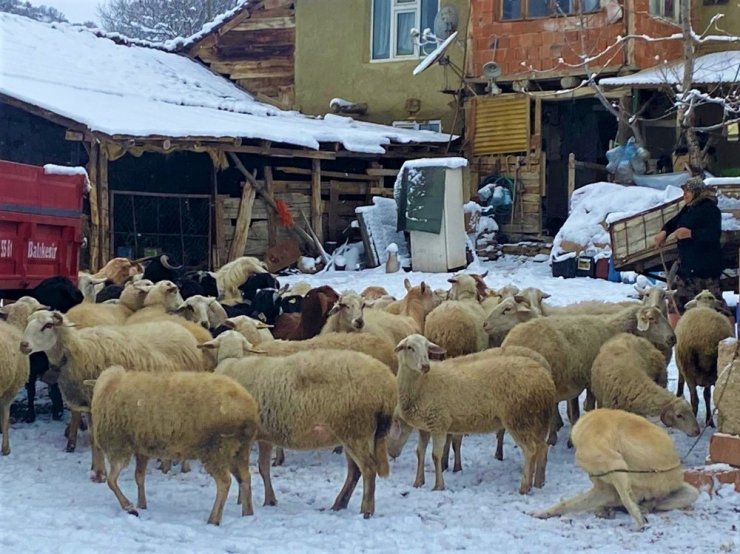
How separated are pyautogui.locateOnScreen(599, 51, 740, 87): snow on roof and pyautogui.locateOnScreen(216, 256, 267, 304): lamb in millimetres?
9904

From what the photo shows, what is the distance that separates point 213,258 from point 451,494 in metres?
12.8

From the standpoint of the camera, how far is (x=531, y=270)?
1942cm

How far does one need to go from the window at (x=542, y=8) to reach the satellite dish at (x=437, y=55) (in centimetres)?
112

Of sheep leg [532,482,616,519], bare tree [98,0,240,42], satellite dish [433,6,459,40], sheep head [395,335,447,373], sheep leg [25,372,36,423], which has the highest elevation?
bare tree [98,0,240,42]

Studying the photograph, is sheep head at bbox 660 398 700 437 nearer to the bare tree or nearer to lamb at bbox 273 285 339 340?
lamb at bbox 273 285 339 340

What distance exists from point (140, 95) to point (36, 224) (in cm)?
1241

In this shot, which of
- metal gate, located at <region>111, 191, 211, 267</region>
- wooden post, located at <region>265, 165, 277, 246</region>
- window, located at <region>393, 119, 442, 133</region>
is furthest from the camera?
window, located at <region>393, 119, 442, 133</region>

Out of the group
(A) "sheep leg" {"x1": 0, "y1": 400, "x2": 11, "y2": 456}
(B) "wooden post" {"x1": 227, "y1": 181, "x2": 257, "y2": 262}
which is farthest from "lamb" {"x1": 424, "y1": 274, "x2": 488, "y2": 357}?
(B) "wooden post" {"x1": 227, "y1": 181, "x2": 257, "y2": 262}

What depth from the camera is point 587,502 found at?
7074mm

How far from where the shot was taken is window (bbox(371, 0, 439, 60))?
24594mm

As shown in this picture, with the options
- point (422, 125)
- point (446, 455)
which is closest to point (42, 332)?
point (446, 455)

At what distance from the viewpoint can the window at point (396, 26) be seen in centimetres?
2459

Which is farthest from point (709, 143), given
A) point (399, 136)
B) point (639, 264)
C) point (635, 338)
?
point (635, 338)

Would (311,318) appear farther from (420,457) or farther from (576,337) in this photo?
(420,457)
